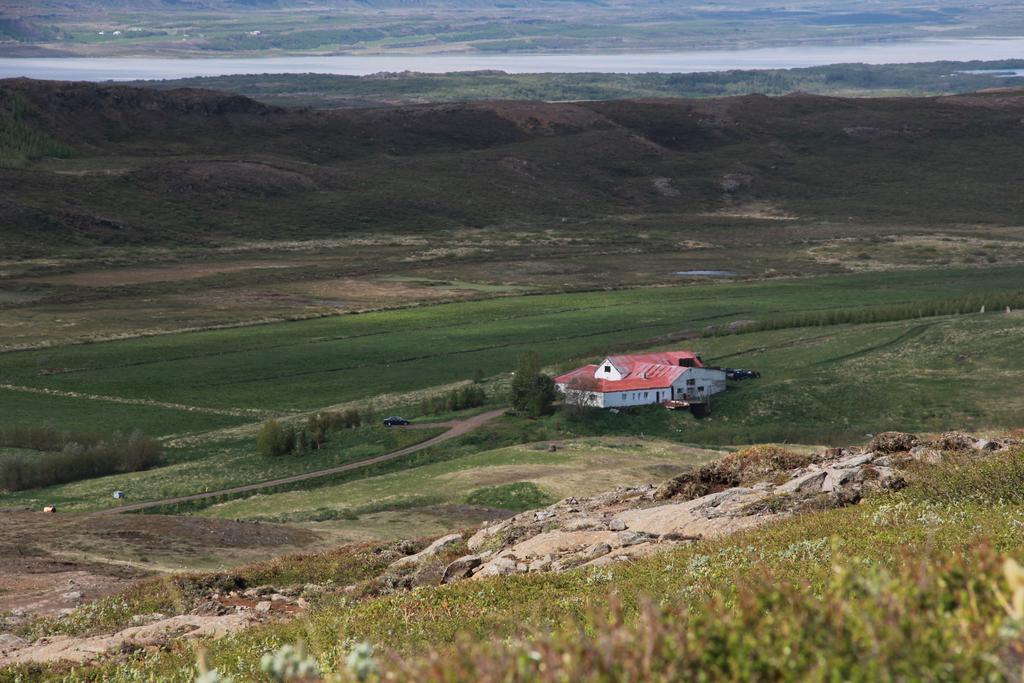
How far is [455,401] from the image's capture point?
7931 centimetres

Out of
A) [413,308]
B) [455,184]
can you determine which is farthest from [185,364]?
[455,184]

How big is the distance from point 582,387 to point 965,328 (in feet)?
120

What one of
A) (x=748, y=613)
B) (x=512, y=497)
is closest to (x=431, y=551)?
(x=512, y=497)

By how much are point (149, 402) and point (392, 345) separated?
2262 centimetres

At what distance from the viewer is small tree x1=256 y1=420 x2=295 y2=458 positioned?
68125 millimetres

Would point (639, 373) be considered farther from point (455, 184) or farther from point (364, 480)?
point (455, 184)

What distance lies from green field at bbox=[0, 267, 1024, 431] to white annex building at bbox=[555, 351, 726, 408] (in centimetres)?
1145

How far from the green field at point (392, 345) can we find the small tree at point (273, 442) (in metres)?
9.60

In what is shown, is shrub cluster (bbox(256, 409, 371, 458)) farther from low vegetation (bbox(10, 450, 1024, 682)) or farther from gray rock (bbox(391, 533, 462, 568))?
gray rock (bbox(391, 533, 462, 568))

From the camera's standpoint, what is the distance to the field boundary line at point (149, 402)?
80.3 metres

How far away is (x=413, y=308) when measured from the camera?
11688 cm

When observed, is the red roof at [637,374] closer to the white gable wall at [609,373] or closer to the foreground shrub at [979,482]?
the white gable wall at [609,373]

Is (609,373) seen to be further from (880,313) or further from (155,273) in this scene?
(155,273)

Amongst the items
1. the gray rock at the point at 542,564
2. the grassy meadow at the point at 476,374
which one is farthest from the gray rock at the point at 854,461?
the grassy meadow at the point at 476,374
